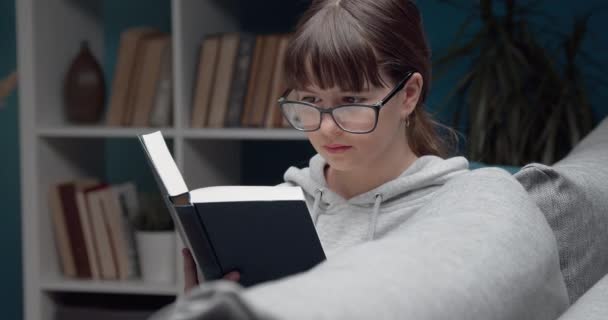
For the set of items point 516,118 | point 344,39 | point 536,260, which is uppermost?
point 344,39

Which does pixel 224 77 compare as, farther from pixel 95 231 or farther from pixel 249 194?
pixel 249 194

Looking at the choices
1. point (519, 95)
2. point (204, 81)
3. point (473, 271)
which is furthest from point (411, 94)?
point (204, 81)

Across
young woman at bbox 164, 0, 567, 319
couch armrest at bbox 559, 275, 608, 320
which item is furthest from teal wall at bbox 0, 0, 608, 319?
couch armrest at bbox 559, 275, 608, 320

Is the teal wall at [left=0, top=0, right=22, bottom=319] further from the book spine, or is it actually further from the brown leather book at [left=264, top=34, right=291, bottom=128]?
the book spine

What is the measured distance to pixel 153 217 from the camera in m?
2.47

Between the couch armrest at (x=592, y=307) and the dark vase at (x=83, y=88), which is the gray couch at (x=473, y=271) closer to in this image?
the couch armrest at (x=592, y=307)

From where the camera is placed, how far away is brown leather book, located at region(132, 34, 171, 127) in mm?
2463

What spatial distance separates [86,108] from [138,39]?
0.87 ft

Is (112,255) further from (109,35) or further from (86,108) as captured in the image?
(109,35)

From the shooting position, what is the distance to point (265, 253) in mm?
968

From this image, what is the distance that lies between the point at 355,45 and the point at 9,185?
2130 mm

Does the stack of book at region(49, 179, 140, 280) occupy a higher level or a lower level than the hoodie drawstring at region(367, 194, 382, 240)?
lower

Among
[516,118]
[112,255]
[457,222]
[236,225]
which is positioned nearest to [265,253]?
[236,225]

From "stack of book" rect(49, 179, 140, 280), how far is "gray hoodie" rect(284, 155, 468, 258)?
4.08ft
